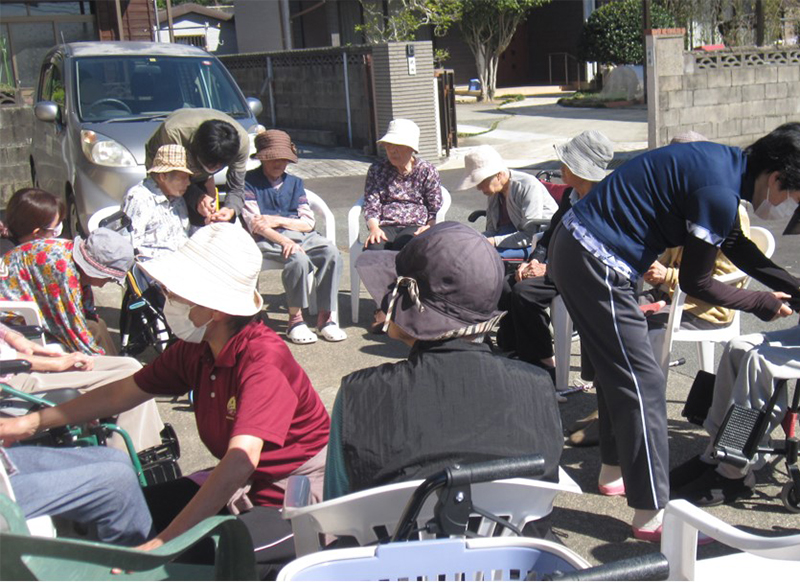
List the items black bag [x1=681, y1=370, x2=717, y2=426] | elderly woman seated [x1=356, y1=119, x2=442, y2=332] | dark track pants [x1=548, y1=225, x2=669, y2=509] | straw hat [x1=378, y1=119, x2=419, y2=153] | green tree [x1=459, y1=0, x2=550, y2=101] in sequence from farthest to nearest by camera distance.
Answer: green tree [x1=459, y1=0, x2=550, y2=101] → elderly woman seated [x1=356, y1=119, x2=442, y2=332] → straw hat [x1=378, y1=119, x2=419, y2=153] → black bag [x1=681, y1=370, x2=717, y2=426] → dark track pants [x1=548, y1=225, x2=669, y2=509]

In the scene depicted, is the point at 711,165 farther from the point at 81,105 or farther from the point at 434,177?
the point at 81,105

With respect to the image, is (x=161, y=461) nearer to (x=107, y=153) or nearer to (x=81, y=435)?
(x=81, y=435)

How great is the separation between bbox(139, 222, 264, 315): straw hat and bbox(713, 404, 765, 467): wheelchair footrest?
2.06 m

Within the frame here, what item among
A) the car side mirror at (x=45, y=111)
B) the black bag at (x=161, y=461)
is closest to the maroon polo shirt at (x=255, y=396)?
the black bag at (x=161, y=461)

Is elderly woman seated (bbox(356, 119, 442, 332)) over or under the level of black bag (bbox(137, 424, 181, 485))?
over

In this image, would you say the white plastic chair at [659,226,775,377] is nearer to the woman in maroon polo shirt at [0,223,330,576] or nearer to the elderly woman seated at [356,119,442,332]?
the woman in maroon polo shirt at [0,223,330,576]

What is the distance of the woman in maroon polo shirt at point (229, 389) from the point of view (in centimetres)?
270

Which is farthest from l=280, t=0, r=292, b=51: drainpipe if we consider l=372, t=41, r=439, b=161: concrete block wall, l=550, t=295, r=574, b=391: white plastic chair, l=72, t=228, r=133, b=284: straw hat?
l=550, t=295, r=574, b=391: white plastic chair

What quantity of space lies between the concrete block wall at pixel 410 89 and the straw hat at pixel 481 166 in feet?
25.4

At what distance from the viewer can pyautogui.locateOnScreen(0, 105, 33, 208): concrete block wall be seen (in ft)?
40.9

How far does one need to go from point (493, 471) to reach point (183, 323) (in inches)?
55.8

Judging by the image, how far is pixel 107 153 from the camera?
310 inches


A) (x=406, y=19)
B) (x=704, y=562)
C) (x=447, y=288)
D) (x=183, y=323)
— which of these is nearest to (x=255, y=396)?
(x=183, y=323)

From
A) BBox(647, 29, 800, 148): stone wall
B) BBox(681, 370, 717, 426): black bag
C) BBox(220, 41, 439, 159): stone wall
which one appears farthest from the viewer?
BBox(220, 41, 439, 159): stone wall
